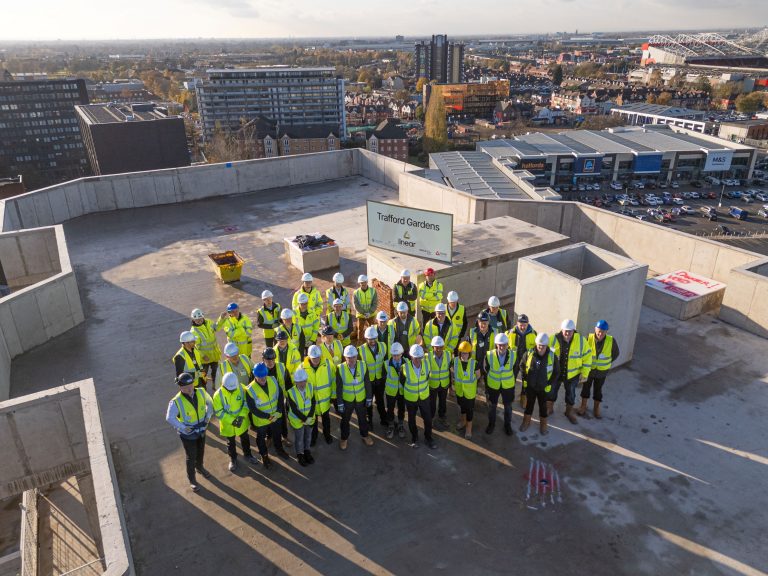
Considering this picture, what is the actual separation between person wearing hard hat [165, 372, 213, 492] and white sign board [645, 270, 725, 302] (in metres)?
9.62

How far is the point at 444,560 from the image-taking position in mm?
6012

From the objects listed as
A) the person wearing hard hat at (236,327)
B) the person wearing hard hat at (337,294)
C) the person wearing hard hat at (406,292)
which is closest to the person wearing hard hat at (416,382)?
the person wearing hard hat at (337,294)

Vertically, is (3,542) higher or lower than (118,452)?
lower

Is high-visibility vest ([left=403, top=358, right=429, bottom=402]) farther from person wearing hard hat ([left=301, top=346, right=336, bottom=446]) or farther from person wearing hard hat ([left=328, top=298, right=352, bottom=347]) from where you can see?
person wearing hard hat ([left=328, top=298, right=352, bottom=347])

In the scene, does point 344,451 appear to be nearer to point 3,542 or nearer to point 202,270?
point 3,542

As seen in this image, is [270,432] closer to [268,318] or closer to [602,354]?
[268,318]

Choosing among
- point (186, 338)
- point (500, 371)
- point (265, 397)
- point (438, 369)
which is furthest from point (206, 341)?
point (500, 371)

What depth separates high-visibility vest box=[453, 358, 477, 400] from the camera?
7.64 m

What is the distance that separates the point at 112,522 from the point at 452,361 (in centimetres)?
491

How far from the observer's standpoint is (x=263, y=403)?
7027 mm

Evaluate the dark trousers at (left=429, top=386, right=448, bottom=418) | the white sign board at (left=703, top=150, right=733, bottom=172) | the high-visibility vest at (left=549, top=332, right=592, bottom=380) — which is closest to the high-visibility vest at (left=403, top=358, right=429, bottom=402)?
the dark trousers at (left=429, top=386, right=448, bottom=418)

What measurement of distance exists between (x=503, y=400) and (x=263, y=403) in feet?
11.5

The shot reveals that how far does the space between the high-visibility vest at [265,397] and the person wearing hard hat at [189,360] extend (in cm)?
148

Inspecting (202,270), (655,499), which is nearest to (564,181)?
(202,270)
